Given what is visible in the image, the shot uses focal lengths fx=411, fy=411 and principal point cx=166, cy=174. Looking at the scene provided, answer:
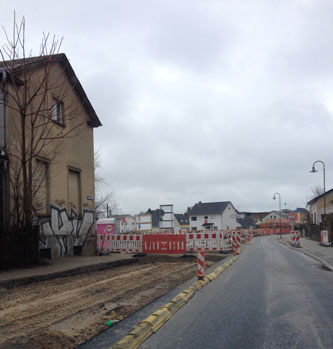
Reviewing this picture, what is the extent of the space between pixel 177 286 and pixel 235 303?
234cm

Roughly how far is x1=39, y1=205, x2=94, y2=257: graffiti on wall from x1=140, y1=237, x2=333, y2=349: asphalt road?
27.3 feet

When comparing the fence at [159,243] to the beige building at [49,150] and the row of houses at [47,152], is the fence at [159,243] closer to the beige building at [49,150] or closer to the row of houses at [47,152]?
the row of houses at [47,152]

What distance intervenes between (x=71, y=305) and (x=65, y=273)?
495 centimetres

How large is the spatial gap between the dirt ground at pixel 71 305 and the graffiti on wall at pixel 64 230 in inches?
180

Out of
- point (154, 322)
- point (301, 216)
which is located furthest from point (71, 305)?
point (301, 216)

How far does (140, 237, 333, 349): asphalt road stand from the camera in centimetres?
525

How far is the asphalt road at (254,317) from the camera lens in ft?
17.2

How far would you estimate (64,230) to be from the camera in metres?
17.6

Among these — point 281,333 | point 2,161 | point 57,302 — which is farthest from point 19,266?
point 281,333

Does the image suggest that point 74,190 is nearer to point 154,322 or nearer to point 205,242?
point 205,242

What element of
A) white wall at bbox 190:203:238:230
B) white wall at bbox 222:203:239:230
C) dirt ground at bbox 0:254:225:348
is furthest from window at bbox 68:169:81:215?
white wall at bbox 222:203:239:230

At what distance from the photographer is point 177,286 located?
32.1 ft

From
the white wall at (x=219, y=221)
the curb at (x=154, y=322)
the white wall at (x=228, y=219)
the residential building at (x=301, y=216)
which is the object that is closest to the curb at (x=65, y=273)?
the curb at (x=154, y=322)

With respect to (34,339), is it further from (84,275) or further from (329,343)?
(84,275)
